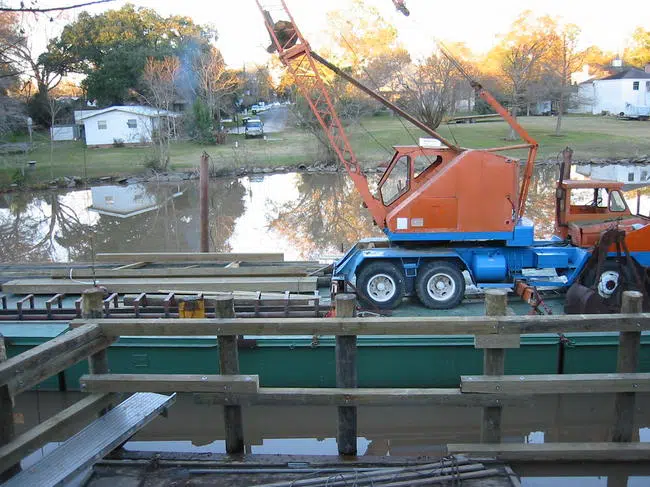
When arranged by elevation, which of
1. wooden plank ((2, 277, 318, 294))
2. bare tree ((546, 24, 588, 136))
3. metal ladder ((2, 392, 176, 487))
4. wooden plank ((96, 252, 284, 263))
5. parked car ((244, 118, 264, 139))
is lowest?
metal ladder ((2, 392, 176, 487))

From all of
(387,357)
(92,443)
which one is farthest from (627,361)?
(92,443)

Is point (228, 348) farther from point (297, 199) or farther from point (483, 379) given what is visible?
point (297, 199)

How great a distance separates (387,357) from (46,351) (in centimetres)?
488

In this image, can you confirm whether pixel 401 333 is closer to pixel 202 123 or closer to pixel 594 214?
pixel 594 214

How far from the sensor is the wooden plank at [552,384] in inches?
184

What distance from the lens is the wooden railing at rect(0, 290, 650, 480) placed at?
15.3 feet

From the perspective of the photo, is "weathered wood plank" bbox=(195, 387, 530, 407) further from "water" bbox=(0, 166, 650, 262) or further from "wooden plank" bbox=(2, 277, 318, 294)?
"water" bbox=(0, 166, 650, 262)

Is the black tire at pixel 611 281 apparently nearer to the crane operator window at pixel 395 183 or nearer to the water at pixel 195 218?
the crane operator window at pixel 395 183

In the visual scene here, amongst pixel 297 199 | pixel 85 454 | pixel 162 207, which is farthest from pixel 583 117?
pixel 85 454

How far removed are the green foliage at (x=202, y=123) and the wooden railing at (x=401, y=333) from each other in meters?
42.1

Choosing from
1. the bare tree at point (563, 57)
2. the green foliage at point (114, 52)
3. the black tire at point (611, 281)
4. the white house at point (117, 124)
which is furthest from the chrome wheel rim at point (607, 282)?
the green foliage at point (114, 52)

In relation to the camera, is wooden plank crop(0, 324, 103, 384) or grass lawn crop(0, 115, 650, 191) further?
grass lawn crop(0, 115, 650, 191)

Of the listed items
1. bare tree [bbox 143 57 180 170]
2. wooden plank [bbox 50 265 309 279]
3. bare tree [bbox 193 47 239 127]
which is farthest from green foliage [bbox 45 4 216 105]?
wooden plank [bbox 50 265 309 279]

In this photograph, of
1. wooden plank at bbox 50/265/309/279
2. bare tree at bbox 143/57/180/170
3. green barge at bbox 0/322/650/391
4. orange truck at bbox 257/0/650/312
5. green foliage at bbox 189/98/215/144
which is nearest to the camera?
green barge at bbox 0/322/650/391
